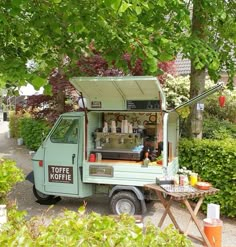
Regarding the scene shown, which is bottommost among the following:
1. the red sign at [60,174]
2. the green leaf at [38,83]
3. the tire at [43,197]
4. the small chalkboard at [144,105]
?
the tire at [43,197]

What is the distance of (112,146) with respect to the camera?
6629 mm

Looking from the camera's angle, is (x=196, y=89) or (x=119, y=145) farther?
(x=196, y=89)

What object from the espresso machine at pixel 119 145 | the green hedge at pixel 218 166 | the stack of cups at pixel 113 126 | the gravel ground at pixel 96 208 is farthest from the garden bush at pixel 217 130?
the stack of cups at pixel 113 126

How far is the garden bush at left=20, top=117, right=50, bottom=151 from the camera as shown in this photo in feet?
40.2

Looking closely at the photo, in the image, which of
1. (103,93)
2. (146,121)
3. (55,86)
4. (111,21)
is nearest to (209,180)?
(146,121)

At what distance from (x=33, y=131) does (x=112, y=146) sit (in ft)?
22.3

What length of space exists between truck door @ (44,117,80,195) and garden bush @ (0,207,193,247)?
14.3 feet

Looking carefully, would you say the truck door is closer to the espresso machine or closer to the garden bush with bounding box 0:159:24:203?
the espresso machine

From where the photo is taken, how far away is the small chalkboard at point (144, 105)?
6.12 m

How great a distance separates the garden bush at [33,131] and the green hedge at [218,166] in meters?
6.42

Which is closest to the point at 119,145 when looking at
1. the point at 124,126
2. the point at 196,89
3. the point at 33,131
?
the point at 124,126

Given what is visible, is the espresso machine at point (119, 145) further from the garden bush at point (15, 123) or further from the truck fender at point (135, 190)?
the garden bush at point (15, 123)

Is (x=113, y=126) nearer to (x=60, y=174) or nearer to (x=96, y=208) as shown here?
(x=60, y=174)

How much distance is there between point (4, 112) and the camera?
2773 centimetres
